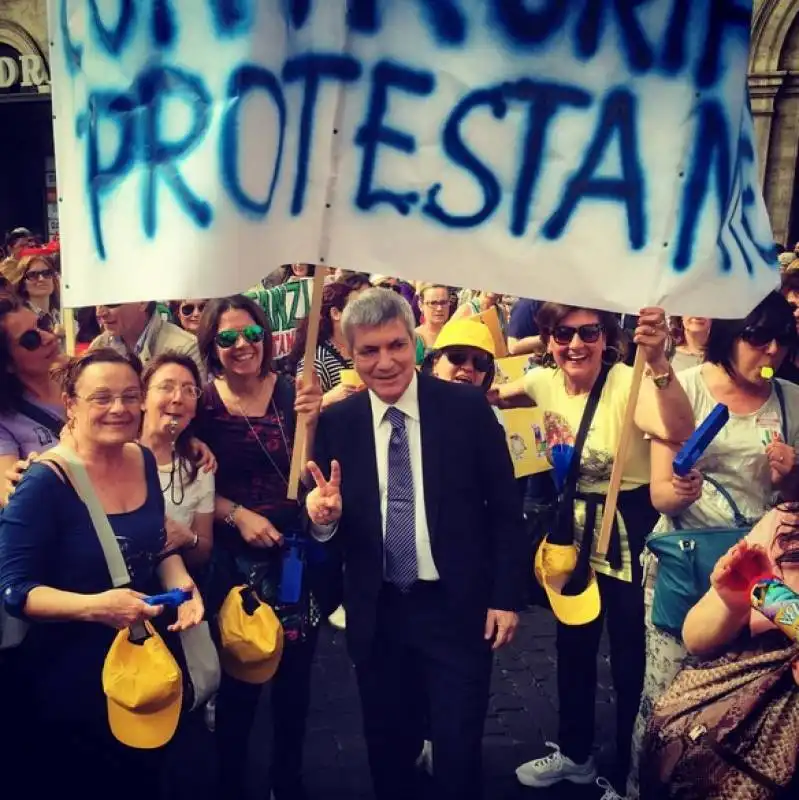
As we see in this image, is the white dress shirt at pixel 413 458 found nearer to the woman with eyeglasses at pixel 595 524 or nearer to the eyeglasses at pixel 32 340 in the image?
the woman with eyeglasses at pixel 595 524

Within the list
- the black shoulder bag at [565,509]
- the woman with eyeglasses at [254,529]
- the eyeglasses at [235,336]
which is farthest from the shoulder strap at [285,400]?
the black shoulder bag at [565,509]

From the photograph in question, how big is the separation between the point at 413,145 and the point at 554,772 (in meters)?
2.32

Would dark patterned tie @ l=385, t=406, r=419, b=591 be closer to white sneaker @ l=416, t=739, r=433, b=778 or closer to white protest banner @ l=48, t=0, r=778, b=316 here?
white protest banner @ l=48, t=0, r=778, b=316

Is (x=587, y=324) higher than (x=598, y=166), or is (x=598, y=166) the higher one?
(x=598, y=166)

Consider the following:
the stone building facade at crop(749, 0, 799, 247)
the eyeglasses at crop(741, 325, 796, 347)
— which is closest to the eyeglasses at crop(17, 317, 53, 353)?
the eyeglasses at crop(741, 325, 796, 347)

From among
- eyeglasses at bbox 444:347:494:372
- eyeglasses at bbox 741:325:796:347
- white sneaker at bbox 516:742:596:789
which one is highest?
eyeglasses at bbox 741:325:796:347

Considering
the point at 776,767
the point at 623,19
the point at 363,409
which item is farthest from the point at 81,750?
the point at 623,19

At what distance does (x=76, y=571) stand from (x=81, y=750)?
479 mm

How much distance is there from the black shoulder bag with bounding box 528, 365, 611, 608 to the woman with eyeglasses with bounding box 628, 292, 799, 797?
0.27 m

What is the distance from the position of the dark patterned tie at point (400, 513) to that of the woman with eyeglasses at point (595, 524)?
2.44 ft

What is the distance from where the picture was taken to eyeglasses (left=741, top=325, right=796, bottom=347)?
316cm

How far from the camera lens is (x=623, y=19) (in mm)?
2469

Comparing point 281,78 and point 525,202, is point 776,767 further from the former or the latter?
point 281,78

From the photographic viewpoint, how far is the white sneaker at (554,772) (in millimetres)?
3465
